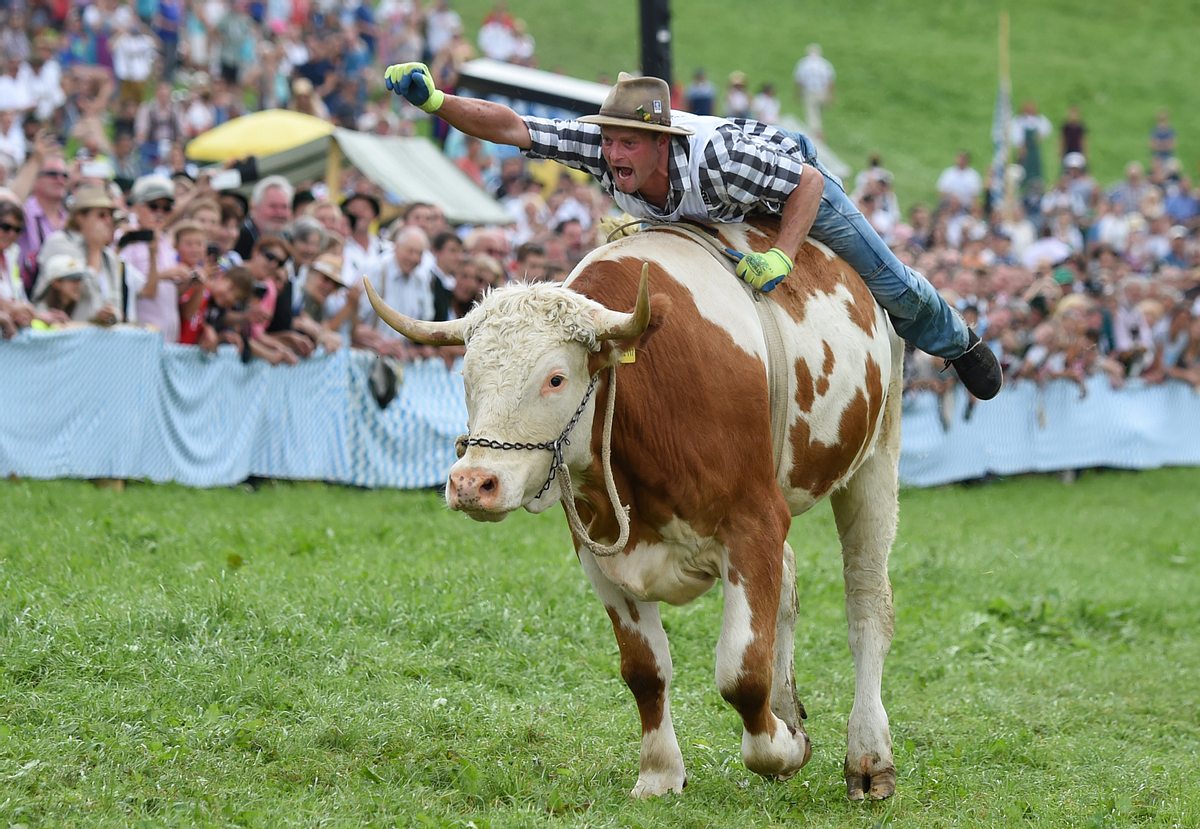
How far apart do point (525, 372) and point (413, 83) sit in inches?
50.9

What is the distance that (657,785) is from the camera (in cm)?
601

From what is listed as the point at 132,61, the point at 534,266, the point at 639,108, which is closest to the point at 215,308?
the point at 534,266

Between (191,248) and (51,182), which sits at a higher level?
(51,182)

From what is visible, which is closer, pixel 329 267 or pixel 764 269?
pixel 764 269

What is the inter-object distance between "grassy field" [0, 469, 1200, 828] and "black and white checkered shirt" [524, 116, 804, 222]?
2.28m

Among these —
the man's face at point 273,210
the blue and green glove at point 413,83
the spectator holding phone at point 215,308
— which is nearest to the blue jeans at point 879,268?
the blue and green glove at point 413,83

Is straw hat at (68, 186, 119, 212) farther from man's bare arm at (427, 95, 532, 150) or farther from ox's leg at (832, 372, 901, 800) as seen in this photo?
ox's leg at (832, 372, 901, 800)

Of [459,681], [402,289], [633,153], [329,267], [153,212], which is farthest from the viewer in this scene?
[402,289]

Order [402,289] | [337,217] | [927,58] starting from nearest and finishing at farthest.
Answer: [402,289] → [337,217] → [927,58]

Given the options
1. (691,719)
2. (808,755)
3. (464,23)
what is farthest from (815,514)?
(464,23)

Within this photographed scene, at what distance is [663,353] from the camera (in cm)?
563

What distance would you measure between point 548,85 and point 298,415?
7789 millimetres

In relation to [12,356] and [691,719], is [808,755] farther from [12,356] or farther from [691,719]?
[12,356]

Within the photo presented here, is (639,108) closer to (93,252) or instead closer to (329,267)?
(93,252)
